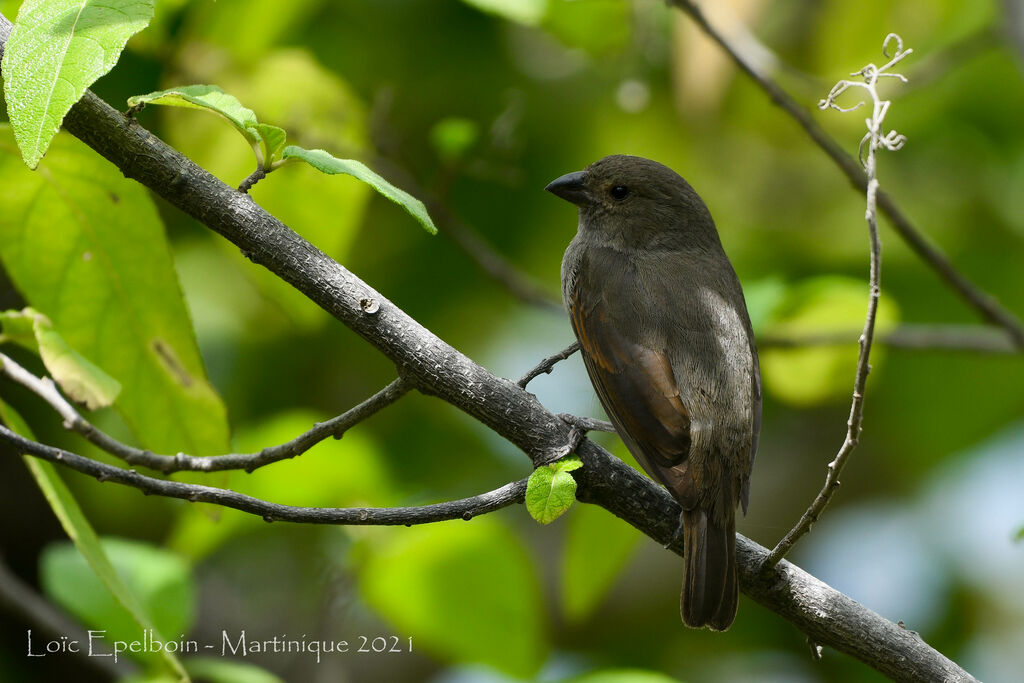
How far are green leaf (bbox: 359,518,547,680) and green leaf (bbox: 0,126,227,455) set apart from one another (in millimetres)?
920

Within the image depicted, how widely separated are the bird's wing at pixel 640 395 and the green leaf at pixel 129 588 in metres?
→ 1.44

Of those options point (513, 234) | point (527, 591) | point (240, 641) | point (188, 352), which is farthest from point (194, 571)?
point (188, 352)

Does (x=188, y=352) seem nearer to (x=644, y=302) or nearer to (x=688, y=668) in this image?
(x=644, y=302)

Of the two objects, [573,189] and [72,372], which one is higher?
[573,189]

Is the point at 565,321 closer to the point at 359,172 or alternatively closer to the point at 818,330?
the point at 818,330

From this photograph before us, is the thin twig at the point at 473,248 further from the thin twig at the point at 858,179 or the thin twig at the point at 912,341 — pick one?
the thin twig at the point at 858,179

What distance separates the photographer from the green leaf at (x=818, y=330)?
152 inches

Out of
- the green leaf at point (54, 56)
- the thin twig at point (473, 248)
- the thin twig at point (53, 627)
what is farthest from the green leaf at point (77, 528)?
the thin twig at point (473, 248)

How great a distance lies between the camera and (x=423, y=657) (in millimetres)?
5289

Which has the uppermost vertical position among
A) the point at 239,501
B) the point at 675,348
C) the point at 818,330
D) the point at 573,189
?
the point at 573,189

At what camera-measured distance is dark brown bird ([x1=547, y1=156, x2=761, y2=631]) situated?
2.92 meters

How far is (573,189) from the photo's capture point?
176 inches

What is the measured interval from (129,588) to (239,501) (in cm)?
117

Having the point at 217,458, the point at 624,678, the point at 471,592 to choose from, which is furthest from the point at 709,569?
the point at 217,458
